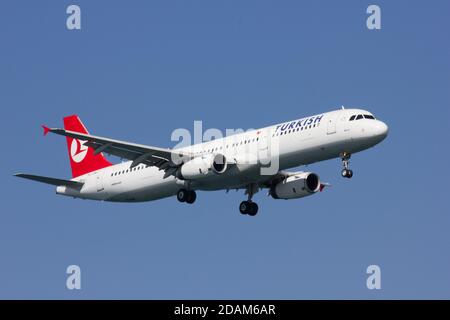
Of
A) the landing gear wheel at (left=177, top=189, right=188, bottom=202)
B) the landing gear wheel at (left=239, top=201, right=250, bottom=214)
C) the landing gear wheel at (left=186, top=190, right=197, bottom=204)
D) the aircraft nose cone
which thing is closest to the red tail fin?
the landing gear wheel at (left=177, top=189, right=188, bottom=202)

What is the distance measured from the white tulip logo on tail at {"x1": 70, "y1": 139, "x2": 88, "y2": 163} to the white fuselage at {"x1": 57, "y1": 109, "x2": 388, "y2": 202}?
714cm

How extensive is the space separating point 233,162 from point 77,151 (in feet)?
60.6

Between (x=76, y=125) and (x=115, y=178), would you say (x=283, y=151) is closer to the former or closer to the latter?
(x=115, y=178)

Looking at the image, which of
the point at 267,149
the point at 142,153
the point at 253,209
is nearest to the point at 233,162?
the point at 267,149

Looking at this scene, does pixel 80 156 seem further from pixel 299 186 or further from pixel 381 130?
pixel 381 130

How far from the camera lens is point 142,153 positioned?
70812mm

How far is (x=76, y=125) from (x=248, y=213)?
1783 centimetres

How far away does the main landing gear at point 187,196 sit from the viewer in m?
71.2

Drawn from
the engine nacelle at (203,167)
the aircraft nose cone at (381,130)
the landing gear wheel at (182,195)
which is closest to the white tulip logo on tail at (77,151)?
the landing gear wheel at (182,195)

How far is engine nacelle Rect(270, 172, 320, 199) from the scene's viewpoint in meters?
73.3

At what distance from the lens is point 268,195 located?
7481 centimetres

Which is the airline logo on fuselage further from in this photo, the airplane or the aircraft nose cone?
the aircraft nose cone

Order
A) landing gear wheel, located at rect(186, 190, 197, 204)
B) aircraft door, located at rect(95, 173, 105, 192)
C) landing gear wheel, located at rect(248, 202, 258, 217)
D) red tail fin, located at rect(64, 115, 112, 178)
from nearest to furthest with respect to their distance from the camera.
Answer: landing gear wheel, located at rect(186, 190, 197, 204) < landing gear wheel, located at rect(248, 202, 258, 217) < aircraft door, located at rect(95, 173, 105, 192) < red tail fin, located at rect(64, 115, 112, 178)

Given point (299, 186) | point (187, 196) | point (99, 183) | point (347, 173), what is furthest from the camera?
point (99, 183)
